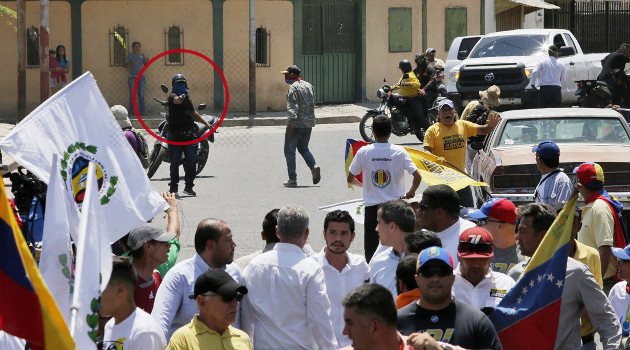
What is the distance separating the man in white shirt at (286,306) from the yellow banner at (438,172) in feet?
14.8

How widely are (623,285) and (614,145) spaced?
574cm

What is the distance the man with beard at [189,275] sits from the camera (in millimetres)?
5984

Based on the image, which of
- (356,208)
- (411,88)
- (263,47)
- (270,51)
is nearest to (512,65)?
(411,88)

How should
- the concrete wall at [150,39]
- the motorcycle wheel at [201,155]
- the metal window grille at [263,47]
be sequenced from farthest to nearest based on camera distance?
the metal window grille at [263,47], the concrete wall at [150,39], the motorcycle wheel at [201,155]

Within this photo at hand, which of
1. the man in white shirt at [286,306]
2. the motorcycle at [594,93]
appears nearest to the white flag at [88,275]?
the man in white shirt at [286,306]

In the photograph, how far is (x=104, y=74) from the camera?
94.8 feet

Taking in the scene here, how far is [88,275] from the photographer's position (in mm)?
4031

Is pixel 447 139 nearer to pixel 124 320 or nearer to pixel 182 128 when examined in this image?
pixel 182 128

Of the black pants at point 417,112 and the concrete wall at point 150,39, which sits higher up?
the concrete wall at point 150,39

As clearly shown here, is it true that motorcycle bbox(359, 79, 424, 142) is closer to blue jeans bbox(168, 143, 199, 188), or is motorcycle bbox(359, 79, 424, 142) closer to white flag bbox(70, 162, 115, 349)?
blue jeans bbox(168, 143, 199, 188)

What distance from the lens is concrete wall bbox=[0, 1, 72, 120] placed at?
2839 centimetres

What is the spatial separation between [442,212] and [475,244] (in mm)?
1493

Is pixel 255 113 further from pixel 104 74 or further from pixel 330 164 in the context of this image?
pixel 330 164

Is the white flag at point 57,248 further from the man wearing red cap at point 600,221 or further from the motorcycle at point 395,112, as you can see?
the motorcycle at point 395,112
